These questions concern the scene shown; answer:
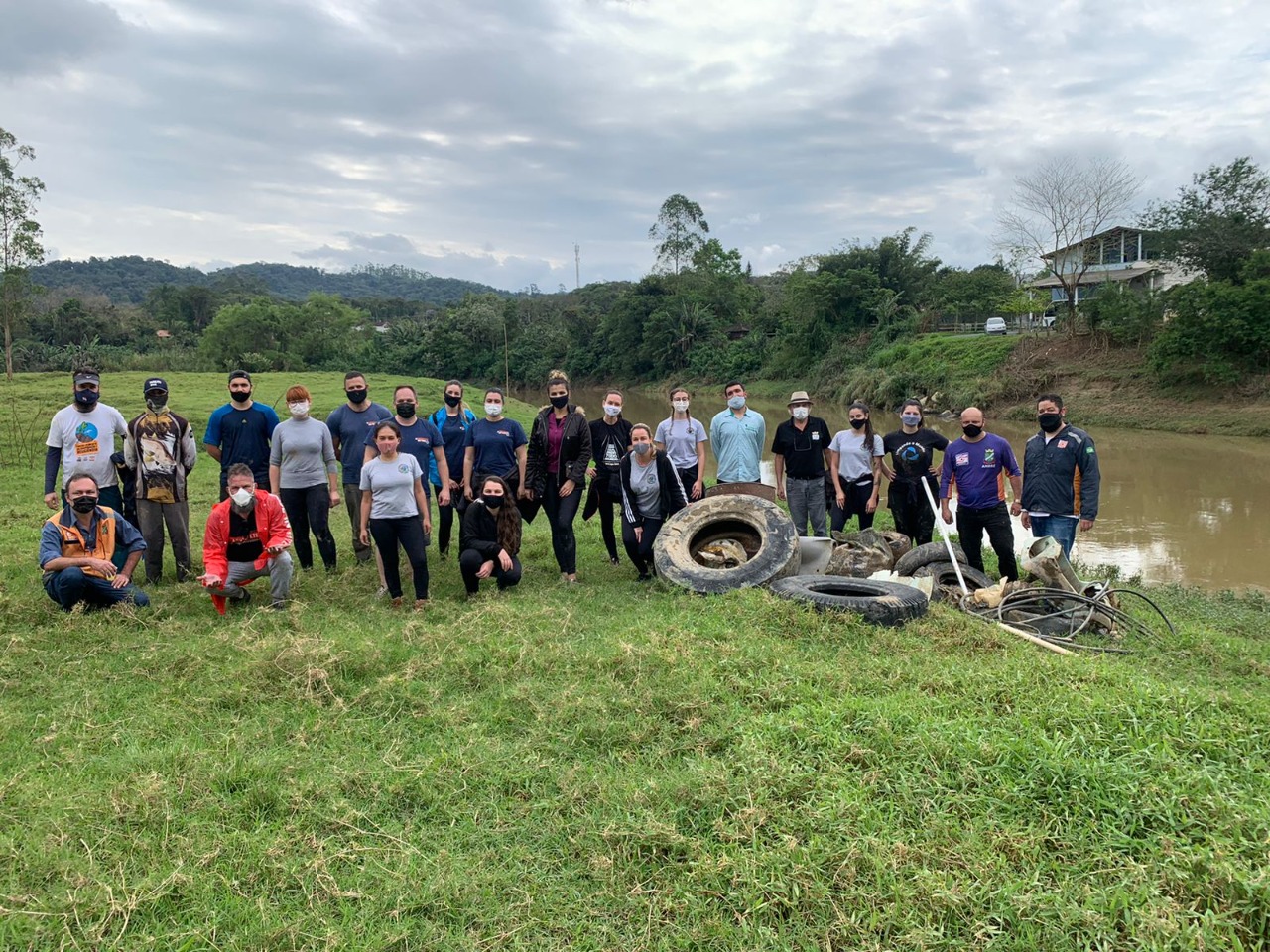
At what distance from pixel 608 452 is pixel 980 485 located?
130 inches

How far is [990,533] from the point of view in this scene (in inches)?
269

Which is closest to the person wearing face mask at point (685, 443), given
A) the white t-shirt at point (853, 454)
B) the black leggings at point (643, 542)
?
the black leggings at point (643, 542)

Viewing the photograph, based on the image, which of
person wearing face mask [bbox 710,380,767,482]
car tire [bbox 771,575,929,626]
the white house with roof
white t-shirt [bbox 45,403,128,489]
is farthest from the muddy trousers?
the white house with roof

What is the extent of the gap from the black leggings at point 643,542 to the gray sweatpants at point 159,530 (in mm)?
3817

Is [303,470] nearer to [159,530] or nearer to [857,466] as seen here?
[159,530]

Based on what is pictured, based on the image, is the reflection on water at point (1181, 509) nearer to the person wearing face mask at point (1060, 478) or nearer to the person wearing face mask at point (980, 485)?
the person wearing face mask at point (1060, 478)

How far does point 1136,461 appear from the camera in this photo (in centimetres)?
1950

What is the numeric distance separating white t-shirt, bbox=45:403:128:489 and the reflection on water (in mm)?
10582

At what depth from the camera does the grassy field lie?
260 centimetres

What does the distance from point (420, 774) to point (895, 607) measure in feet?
10.8

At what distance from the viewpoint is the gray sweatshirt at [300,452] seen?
21.5 feet

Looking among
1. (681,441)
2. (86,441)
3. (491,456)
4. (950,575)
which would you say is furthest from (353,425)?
(950,575)

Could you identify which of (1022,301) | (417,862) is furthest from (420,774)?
(1022,301)

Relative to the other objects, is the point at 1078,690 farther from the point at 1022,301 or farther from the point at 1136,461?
the point at 1022,301
